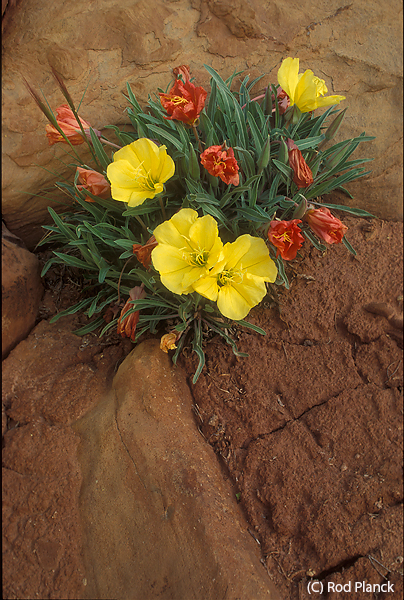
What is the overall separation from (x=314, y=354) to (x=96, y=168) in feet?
4.30

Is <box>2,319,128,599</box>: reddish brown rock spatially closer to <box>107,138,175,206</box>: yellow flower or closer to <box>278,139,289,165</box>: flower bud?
<box>107,138,175,206</box>: yellow flower

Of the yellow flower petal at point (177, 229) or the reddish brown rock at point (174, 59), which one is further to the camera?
the reddish brown rock at point (174, 59)

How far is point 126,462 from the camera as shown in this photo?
151 centimetres

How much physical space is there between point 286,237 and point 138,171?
570mm

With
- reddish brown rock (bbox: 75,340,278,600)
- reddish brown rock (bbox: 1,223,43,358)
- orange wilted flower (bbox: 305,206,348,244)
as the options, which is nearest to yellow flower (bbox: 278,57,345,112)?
orange wilted flower (bbox: 305,206,348,244)

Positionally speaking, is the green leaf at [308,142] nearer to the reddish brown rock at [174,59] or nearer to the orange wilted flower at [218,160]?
the reddish brown rock at [174,59]

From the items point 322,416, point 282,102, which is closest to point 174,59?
point 282,102

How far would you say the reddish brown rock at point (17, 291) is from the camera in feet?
6.02

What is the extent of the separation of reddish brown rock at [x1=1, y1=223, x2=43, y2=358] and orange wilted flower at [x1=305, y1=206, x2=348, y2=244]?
1.32m

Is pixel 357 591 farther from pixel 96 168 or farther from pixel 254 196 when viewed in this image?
pixel 96 168

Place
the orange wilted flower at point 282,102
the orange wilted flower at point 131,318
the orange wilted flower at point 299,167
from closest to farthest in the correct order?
1. the orange wilted flower at point 299,167
2. the orange wilted flower at point 131,318
3. the orange wilted flower at point 282,102

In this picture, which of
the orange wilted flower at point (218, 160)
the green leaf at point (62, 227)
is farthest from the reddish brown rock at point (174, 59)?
the orange wilted flower at point (218, 160)

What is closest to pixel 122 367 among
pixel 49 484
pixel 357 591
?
pixel 49 484

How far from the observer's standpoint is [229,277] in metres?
1.39
